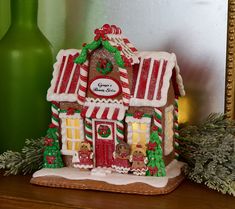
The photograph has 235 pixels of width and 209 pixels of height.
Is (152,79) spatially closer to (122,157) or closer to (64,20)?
(122,157)

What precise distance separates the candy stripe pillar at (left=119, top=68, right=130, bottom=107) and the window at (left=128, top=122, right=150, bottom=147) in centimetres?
4

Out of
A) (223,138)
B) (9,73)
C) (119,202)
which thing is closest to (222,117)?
(223,138)

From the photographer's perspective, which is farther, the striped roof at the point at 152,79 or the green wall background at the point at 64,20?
the green wall background at the point at 64,20

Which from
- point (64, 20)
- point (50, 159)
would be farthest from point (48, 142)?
point (64, 20)

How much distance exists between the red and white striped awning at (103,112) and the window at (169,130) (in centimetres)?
9

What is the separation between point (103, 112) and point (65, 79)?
0.38 feet

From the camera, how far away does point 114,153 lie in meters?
1.11

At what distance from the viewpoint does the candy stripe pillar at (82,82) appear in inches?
44.3

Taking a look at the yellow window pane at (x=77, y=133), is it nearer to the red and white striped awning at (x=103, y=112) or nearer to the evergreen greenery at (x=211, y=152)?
the red and white striped awning at (x=103, y=112)

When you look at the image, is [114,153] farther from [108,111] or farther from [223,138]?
[223,138]

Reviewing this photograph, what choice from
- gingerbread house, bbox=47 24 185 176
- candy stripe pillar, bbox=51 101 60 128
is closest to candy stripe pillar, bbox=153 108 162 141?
gingerbread house, bbox=47 24 185 176

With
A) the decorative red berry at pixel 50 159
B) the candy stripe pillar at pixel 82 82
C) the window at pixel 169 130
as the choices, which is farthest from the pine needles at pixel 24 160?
the window at pixel 169 130

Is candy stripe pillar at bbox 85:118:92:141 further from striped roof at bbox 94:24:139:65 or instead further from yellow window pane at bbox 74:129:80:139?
striped roof at bbox 94:24:139:65

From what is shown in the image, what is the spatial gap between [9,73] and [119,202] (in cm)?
42
